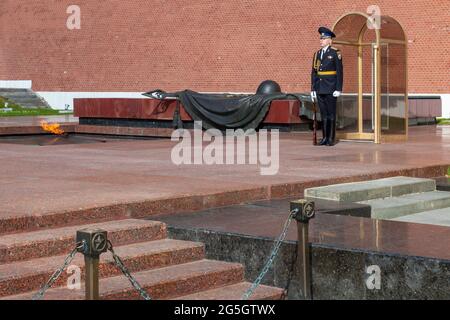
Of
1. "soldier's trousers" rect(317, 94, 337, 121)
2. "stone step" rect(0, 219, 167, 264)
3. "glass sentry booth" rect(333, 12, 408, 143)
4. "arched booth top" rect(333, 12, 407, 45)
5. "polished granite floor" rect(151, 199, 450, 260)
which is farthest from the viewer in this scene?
"arched booth top" rect(333, 12, 407, 45)

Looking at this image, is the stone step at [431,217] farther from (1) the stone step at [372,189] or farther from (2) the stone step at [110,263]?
(2) the stone step at [110,263]

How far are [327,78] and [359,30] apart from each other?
1.67 m

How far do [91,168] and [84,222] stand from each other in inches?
124

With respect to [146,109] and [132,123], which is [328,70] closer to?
[146,109]

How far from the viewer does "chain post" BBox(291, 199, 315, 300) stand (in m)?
5.11

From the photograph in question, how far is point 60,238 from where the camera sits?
554 centimetres

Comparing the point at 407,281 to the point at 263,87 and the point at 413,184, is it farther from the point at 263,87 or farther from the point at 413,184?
the point at 263,87

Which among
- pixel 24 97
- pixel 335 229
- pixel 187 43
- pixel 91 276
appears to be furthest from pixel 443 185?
pixel 24 97

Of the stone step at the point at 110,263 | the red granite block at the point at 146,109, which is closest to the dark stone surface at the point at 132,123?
the red granite block at the point at 146,109

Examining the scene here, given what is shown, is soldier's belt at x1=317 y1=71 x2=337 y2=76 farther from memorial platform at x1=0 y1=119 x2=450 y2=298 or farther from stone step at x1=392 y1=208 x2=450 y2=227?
stone step at x1=392 y1=208 x2=450 y2=227

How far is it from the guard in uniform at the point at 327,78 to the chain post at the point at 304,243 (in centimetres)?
730

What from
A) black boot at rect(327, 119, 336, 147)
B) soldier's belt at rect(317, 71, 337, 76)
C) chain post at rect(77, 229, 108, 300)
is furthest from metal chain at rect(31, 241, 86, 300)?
soldier's belt at rect(317, 71, 337, 76)

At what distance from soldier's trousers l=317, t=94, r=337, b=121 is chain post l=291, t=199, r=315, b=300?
7.53m

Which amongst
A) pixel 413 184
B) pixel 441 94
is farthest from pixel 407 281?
pixel 441 94
